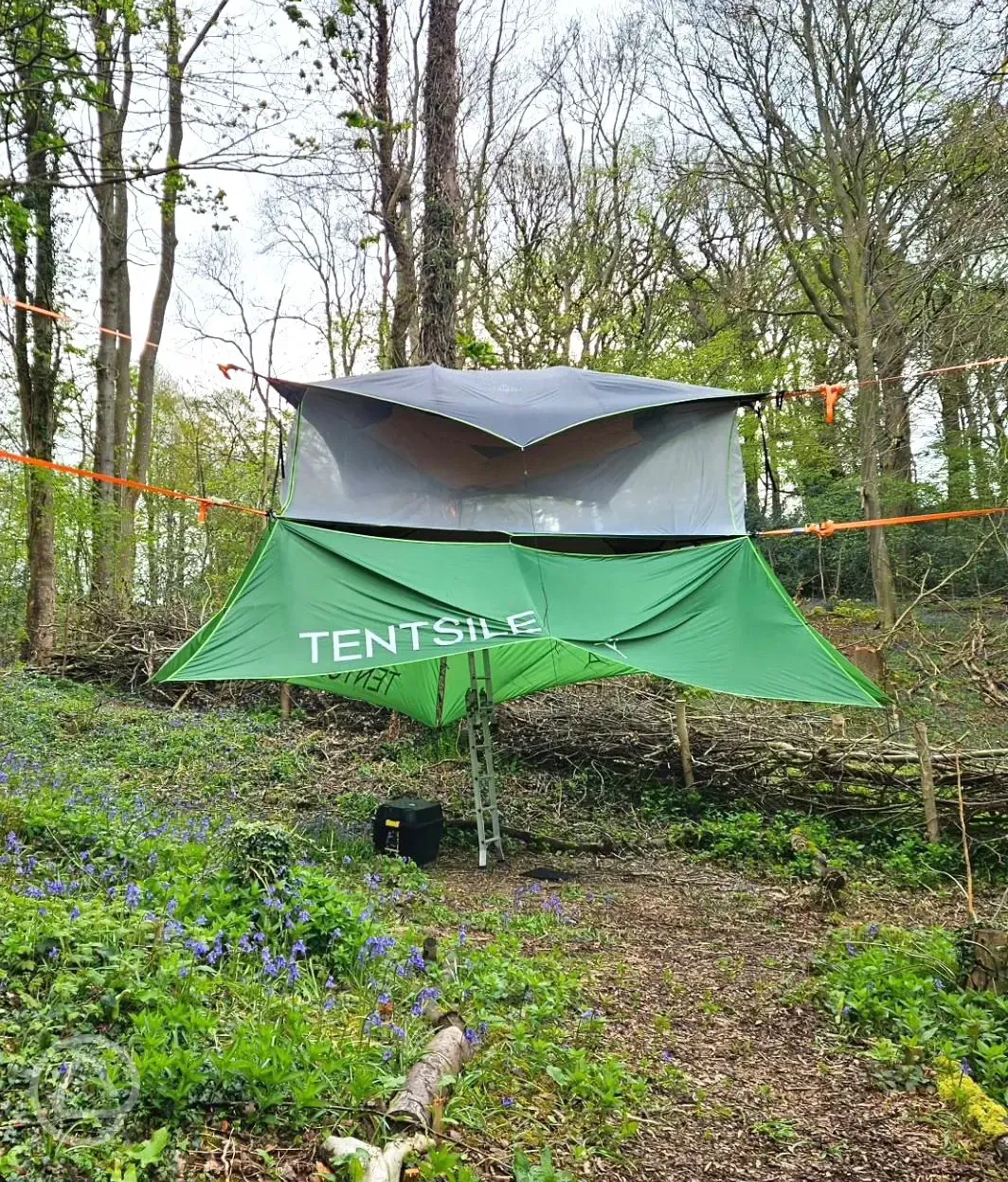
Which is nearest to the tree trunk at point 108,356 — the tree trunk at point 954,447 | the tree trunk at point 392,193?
the tree trunk at point 392,193

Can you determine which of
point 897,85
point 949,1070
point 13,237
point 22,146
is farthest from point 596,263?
point 949,1070

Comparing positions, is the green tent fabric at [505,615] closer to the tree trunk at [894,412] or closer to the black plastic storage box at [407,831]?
the black plastic storage box at [407,831]

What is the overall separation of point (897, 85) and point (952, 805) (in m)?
10.2

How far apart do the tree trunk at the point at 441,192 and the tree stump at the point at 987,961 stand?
19.9ft

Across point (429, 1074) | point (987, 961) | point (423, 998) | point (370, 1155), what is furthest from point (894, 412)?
point (370, 1155)

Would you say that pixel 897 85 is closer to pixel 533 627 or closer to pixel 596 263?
pixel 596 263

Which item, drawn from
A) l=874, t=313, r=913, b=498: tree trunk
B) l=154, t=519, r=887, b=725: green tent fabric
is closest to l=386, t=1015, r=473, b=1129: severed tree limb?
l=154, t=519, r=887, b=725: green tent fabric

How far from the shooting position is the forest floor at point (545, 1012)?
1.89 m

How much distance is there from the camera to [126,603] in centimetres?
1060

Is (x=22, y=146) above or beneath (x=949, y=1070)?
above

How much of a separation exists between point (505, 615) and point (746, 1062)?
7.66ft

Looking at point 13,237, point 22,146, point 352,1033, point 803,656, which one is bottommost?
point 352,1033

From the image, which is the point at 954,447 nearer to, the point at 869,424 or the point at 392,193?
the point at 869,424

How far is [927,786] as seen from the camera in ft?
16.8
